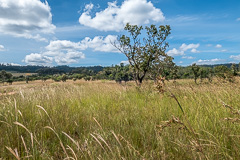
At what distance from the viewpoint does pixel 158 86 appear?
145 cm

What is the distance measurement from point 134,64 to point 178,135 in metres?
22.3

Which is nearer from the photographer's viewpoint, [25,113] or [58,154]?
[58,154]

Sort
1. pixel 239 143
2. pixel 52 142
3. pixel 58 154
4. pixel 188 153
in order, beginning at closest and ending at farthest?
1. pixel 188 153
2. pixel 239 143
3. pixel 58 154
4. pixel 52 142

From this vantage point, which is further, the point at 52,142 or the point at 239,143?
the point at 52,142

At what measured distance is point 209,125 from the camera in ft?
8.41

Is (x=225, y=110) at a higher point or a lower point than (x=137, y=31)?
lower

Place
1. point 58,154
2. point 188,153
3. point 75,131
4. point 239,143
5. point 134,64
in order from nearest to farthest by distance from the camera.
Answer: point 188,153 < point 239,143 < point 58,154 < point 75,131 < point 134,64

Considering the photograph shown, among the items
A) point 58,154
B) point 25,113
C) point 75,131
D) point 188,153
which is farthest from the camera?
point 25,113

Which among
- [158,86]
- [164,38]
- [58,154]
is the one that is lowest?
[58,154]

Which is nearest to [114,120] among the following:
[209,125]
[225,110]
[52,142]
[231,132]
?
[52,142]

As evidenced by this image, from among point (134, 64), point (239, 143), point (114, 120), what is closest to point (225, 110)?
point (239, 143)

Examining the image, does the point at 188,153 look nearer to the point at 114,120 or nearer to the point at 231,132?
the point at 231,132

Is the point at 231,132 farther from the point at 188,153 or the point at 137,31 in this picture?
the point at 137,31

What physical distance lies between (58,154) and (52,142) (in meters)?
0.42
